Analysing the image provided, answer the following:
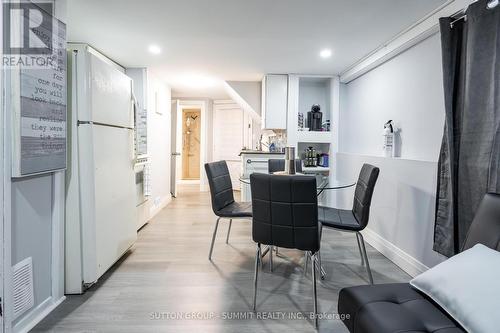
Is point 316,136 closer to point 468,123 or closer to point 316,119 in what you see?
point 316,119

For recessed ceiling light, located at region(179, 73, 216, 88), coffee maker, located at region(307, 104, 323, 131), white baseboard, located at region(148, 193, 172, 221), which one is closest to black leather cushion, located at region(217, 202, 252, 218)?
white baseboard, located at region(148, 193, 172, 221)

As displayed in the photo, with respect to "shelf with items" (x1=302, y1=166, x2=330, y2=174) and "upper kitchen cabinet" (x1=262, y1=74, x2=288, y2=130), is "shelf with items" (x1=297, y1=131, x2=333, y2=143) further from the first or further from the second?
"shelf with items" (x1=302, y1=166, x2=330, y2=174)

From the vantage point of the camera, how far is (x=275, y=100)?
4.36m

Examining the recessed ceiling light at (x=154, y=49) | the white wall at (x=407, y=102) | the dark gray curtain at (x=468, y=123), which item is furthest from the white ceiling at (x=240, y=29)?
the dark gray curtain at (x=468, y=123)

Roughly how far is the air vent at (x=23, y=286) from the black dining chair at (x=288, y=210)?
1.34 metres

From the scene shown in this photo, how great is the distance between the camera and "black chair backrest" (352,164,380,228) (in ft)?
7.07

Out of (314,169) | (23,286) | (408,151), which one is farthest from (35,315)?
(314,169)

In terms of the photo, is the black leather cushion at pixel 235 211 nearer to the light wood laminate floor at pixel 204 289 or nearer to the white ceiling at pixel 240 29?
the light wood laminate floor at pixel 204 289

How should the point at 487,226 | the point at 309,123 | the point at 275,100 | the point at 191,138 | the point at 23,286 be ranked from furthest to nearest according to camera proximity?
the point at 191,138, the point at 309,123, the point at 275,100, the point at 23,286, the point at 487,226

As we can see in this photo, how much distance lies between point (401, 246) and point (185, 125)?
6.47 meters

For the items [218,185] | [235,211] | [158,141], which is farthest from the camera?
[158,141]

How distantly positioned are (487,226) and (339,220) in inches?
40.8

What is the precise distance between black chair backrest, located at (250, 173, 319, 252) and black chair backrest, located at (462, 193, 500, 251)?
2.52 ft

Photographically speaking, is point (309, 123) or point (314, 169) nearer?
point (314, 169)
